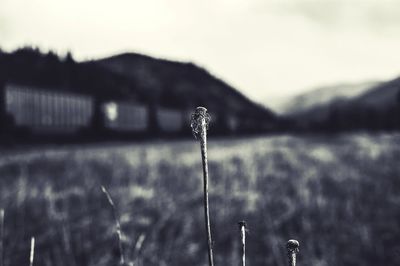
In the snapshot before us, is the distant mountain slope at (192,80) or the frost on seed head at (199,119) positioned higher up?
the distant mountain slope at (192,80)

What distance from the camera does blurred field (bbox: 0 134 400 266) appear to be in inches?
136

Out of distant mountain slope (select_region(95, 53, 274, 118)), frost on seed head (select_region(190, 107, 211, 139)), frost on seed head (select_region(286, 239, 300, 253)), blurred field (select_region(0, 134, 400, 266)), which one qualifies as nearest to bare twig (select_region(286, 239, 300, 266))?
frost on seed head (select_region(286, 239, 300, 253))

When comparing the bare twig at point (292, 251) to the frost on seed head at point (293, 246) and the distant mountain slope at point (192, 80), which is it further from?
the distant mountain slope at point (192, 80)

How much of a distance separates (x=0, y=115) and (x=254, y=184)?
14997 millimetres

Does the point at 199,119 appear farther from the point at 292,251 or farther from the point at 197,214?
the point at 197,214

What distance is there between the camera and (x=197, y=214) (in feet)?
15.5

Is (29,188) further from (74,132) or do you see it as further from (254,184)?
(74,132)

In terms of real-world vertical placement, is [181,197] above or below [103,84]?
below

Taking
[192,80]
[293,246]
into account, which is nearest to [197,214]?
[293,246]

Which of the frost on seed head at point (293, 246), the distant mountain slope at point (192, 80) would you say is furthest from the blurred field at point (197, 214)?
the distant mountain slope at point (192, 80)

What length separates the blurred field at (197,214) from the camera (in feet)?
11.3

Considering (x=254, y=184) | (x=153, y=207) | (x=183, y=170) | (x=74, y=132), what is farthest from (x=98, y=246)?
(x=74, y=132)

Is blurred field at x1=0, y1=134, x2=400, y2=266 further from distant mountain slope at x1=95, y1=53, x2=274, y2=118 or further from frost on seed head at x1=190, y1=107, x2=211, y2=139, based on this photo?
distant mountain slope at x1=95, y1=53, x2=274, y2=118

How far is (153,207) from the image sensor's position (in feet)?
15.7
